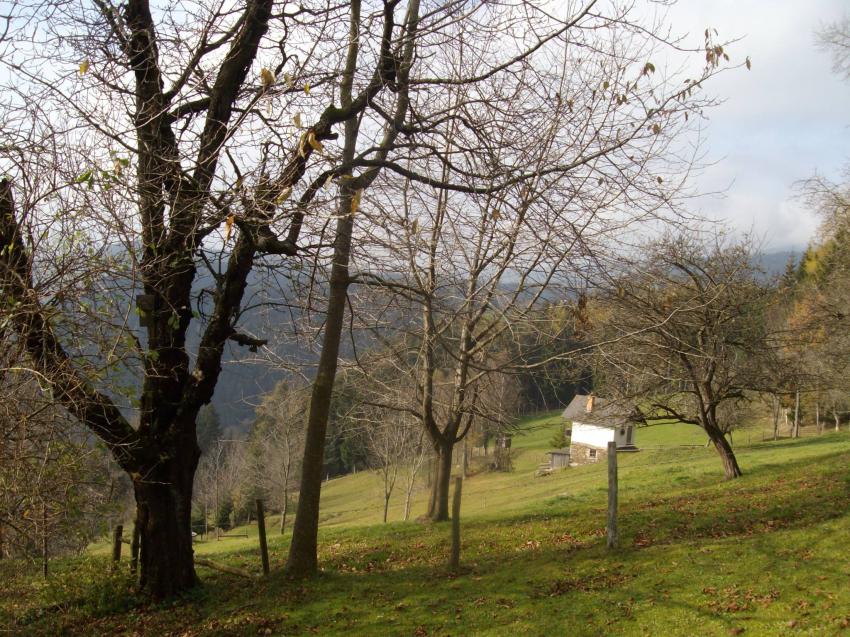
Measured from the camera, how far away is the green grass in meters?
6.82

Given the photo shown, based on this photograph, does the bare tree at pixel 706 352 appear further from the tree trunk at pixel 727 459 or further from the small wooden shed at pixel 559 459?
the small wooden shed at pixel 559 459

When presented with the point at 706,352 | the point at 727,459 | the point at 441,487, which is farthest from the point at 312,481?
the point at 727,459

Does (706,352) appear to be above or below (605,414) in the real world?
above

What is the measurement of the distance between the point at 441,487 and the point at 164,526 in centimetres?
764

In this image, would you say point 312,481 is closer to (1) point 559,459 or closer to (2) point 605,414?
(2) point 605,414

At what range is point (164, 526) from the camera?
8188 mm

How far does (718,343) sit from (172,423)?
36.9 ft

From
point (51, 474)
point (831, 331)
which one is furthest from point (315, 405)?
point (831, 331)

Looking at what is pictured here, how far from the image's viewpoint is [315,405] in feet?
31.4

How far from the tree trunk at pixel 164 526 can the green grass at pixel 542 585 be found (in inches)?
12.1

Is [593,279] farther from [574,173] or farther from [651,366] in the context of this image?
[651,366]

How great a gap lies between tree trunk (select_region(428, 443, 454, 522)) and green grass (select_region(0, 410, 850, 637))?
5.67 ft

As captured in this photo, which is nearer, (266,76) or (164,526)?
(266,76)

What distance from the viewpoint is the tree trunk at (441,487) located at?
14.4 meters
